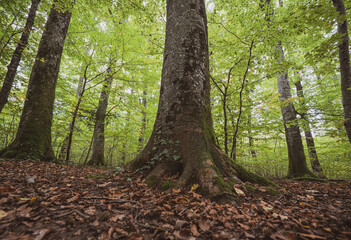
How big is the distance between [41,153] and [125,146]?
657cm

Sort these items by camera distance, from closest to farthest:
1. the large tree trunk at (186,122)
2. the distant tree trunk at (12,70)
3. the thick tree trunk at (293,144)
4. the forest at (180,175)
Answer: the forest at (180,175) → the large tree trunk at (186,122) → the distant tree trunk at (12,70) → the thick tree trunk at (293,144)

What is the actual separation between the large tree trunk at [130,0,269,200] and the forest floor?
0.38 metres

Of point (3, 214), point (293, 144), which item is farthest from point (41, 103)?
point (293, 144)

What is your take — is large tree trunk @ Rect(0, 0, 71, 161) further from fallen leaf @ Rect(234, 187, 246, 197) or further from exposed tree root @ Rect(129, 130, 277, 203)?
fallen leaf @ Rect(234, 187, 246, 197)

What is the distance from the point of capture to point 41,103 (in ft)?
14.4

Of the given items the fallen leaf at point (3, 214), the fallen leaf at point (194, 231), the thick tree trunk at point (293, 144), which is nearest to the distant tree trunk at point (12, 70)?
the fallen leaf at point (3, 214)

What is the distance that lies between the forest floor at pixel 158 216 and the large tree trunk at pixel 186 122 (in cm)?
38

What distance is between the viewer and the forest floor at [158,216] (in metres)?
1.21

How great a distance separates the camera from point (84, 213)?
4.75 ft

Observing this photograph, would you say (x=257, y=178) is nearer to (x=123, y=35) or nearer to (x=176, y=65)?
(x=176, y=65)

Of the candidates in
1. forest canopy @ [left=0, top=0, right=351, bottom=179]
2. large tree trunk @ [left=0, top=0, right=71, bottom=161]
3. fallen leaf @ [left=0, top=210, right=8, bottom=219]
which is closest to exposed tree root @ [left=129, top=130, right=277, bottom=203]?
fallen leaf @ [left=0, top=210, right=8, bottom=219]

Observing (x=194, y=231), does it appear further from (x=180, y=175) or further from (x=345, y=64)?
(x=345, y=64)

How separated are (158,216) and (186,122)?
1.58m

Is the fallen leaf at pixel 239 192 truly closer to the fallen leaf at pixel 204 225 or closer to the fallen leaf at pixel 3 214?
the fallen leaf at pixel 204 225
